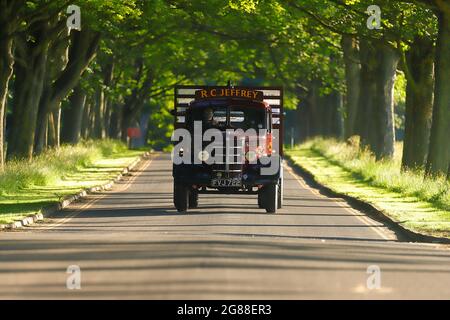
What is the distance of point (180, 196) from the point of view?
104 feet

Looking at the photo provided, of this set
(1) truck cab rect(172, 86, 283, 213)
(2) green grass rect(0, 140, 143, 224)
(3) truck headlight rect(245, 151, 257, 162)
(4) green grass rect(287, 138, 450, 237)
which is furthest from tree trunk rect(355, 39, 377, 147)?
(3) truck headlight rect(245, 151, 257, 162)

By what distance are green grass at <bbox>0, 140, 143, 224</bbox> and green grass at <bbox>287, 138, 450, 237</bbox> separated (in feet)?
24.7

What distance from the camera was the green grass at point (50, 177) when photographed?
1243 inches

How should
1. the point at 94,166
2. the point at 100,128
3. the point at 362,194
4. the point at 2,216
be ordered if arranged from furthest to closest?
the point at 100,128 < the point at 94,166 < the point at 362,194 < the point at 2,216

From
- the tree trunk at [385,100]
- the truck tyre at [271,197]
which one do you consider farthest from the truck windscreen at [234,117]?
the tree trunk at [385,100]

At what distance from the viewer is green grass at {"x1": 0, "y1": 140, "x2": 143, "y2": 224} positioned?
31.6 metres

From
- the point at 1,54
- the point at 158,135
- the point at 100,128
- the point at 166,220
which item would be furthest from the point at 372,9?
the point at 158,135

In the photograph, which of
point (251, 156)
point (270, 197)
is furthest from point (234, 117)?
point (270, 197)

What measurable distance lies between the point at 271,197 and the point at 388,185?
9135 millimetres

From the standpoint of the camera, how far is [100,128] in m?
76.1

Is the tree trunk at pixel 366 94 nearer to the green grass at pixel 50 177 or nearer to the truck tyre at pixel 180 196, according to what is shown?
the green grass at pixel 50 177

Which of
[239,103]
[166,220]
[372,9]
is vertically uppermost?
[372,9]

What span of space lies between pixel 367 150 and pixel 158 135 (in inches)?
2883

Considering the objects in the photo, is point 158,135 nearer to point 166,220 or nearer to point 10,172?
point 10,172
